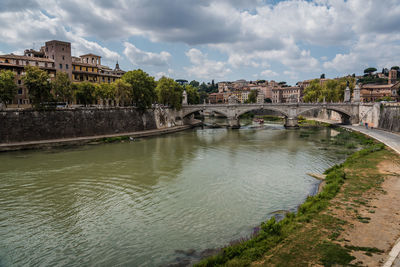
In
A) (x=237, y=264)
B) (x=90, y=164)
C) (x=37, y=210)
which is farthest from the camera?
(x=90, y=164)

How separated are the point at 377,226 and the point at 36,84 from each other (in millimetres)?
34044

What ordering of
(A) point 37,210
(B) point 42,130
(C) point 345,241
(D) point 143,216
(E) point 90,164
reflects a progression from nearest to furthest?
(C) point 345,241, (D) point 143,216, (A) point 37,210, (E) point 90,164, (B) point 42,130

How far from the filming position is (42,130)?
32188 mm

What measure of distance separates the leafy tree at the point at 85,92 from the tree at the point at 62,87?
67.5 inches

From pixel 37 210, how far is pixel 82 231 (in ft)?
12.6

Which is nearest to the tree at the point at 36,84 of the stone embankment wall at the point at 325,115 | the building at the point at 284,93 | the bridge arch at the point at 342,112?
the bridge arch at the point at 342,112

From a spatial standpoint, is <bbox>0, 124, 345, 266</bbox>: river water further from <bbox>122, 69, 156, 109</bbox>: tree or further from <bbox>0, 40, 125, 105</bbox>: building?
<bbox>122, 69, 156, 109</bbox>: tree

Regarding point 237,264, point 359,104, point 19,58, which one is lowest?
point 237,264

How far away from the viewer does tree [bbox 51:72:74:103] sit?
124 ft

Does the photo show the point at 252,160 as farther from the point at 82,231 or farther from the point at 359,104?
the point at 359,104

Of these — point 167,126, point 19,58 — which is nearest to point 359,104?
point 167,126

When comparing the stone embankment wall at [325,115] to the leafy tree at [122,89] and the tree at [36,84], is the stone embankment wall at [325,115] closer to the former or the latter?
the leafy tree at [122,89]

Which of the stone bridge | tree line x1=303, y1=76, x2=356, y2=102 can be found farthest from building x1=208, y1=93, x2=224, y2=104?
the stone bridge

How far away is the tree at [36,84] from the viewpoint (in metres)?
31.5
